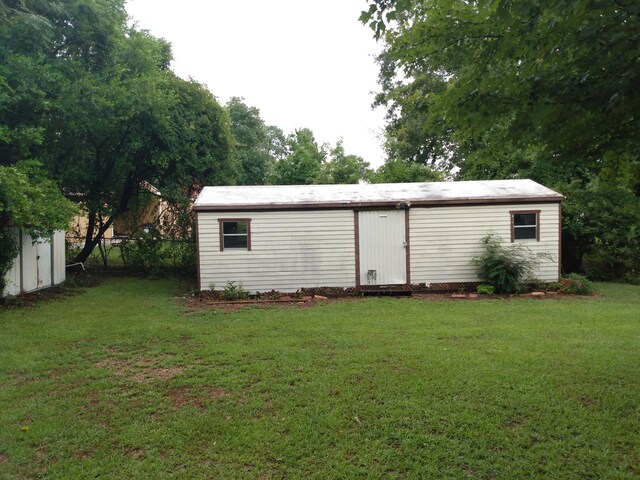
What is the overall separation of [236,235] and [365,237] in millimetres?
3209

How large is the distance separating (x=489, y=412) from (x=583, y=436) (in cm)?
70

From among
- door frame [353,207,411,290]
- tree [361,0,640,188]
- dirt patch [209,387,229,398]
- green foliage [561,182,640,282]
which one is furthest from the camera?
green foliage [561,182,640,282]

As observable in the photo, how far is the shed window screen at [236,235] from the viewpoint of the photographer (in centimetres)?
1075

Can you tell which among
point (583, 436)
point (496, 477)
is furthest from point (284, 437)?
point (583, 436)

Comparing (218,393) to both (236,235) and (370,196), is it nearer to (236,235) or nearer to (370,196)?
(236,235)

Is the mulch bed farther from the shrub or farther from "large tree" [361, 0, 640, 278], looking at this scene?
"large tree" [361, 0, 640, 278]

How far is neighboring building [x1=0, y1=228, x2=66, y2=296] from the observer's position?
9.96 meters

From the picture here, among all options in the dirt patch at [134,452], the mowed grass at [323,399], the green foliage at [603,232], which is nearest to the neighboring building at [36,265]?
the mowed grass at [323,399]

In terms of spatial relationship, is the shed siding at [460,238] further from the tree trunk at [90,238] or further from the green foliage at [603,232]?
the tree trunk at [90,238]

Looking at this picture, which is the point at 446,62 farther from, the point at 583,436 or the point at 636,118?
the point at 583,436

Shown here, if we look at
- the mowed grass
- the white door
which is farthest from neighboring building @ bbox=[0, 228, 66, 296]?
the mowed grass

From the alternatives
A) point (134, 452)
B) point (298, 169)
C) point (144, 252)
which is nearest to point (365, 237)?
point (144, 252)

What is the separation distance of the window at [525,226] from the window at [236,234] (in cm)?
670

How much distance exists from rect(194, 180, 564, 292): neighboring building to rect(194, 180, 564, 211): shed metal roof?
3 cm
